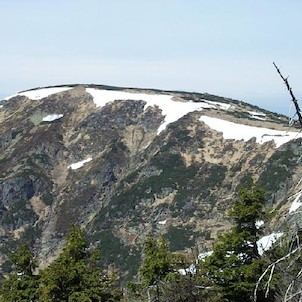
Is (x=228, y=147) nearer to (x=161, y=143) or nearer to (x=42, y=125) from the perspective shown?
(x=161, y=143)

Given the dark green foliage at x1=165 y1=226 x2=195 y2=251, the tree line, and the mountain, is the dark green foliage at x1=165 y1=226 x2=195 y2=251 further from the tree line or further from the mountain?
the tree line

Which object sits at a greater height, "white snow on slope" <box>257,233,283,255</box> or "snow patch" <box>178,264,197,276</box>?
"white snow on slope" <box>257,233,283,255</box>

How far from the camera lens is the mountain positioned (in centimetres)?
14588

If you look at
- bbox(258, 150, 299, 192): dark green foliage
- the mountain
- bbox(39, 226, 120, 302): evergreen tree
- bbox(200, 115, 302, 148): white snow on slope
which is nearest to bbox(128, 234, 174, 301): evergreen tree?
bbox(39, 226, 120, 302): evergreen tree

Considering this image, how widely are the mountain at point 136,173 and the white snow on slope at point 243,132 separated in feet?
1.00

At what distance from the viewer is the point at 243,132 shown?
544ft

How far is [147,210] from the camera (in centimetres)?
16012

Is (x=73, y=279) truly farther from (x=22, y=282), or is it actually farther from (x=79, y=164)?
(x=79, y=164)

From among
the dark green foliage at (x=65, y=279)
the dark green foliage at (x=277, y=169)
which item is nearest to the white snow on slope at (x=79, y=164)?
the dark green foliage at (x=277, y=169)

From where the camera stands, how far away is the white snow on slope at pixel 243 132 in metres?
156

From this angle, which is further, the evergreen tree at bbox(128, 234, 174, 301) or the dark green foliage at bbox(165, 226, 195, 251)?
the dark green foliage at bbox(165, 226, 195, 251)

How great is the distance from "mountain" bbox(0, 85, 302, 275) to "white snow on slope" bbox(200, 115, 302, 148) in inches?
12.0

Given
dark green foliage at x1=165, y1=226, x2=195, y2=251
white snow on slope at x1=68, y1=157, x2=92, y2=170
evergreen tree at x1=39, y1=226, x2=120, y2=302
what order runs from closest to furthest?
evergreen tree at x1=39, y1=226, x2=120, y2=302 → dark green foliage at x1=165, y1=226, x2=195, y2=251 → white snow on slope at x1=68, y1=157, x2=92, y2=170

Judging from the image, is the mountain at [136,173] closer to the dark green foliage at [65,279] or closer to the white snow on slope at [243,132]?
the white snow on slope at [243,132]
